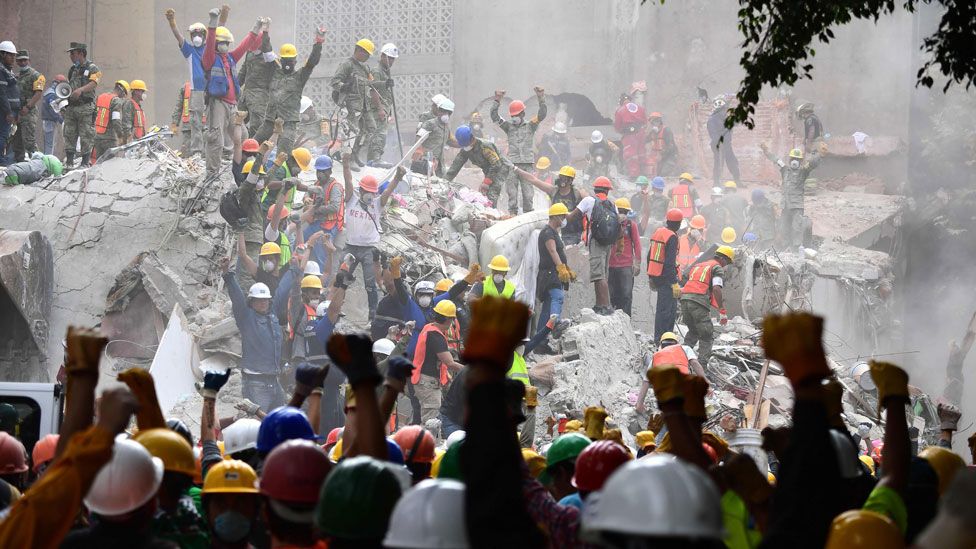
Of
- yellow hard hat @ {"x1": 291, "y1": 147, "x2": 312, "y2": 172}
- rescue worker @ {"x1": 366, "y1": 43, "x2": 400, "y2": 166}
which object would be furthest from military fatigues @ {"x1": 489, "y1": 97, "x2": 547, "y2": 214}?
yellow hard hat @ {"x1": 291, "y1": 147, "x2": 312, "y2": 172}

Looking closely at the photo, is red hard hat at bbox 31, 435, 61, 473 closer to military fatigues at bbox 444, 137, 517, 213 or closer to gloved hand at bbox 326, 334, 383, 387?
gloved hand at bbox 326, 334, 383, 387

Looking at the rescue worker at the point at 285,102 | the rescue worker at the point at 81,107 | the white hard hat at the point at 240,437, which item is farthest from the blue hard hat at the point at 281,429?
the rescue worker at the point at 81,107

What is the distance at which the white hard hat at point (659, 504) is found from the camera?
216cm

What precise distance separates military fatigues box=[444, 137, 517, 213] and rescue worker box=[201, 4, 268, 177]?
9.62 feet

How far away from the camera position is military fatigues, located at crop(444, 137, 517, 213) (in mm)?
16031

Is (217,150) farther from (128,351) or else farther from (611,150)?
(611,150)

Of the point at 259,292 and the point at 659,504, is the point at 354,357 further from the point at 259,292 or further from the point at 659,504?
the point at 259,292

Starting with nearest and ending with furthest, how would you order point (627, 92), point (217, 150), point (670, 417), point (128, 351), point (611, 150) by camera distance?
point (670, 417) → point (128, 351) → point (217, 150) → point (611, 150) → point (627, 92)

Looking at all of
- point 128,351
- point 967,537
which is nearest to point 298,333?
point 128,351

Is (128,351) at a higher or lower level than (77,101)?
lower

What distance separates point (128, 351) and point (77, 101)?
4066 millimetres

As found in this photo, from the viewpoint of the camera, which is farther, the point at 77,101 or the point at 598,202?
the point at 77,101

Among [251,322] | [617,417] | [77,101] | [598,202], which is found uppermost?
[77,101]

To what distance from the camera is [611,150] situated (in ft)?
80.5
